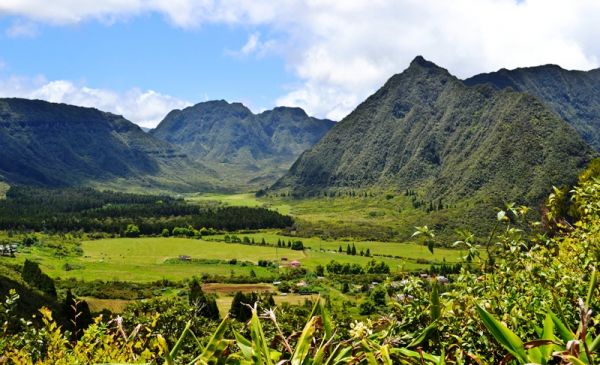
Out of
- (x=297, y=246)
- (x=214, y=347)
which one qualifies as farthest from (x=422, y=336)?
(x=297, y=246)

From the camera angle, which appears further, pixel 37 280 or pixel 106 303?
pixel 106 303

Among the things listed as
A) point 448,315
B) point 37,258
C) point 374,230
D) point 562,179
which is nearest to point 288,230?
point 374,230

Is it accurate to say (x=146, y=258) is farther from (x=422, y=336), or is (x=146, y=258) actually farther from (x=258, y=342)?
(x=258, y=342)

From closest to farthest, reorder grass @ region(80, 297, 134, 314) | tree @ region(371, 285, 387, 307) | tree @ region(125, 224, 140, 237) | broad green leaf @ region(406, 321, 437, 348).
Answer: broad green leaf @ region(406, 321, 437, 348) → tree @ region(371, 285, 387, 307) → grass @ region(80, 297, 134, 314) → tree @ region(125, 224, 140, 237)

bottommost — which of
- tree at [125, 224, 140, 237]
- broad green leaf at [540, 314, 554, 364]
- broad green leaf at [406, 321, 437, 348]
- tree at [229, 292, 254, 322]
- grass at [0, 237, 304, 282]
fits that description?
grass at [0, 237, 304, 282]

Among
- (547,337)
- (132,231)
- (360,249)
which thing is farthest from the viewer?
(132,231)

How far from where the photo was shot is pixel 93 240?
544ft

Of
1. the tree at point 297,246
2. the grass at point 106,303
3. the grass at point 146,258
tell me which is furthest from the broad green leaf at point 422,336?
the tree at point 297,246

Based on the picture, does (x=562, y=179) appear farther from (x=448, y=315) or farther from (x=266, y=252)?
(x=448, y=315)

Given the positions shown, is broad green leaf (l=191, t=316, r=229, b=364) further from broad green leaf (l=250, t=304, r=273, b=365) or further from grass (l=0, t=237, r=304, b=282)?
grass (l=0, t=237, r=304, b=282)

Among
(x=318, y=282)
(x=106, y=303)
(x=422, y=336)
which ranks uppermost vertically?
(x=422, y=336)

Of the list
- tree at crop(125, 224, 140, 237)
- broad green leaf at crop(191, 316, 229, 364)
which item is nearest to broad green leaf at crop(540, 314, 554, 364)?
broad green leaf at crop(191, 316, 229, 364)

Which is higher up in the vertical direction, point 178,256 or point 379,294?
point 379,294

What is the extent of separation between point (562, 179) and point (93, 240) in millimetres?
165342
